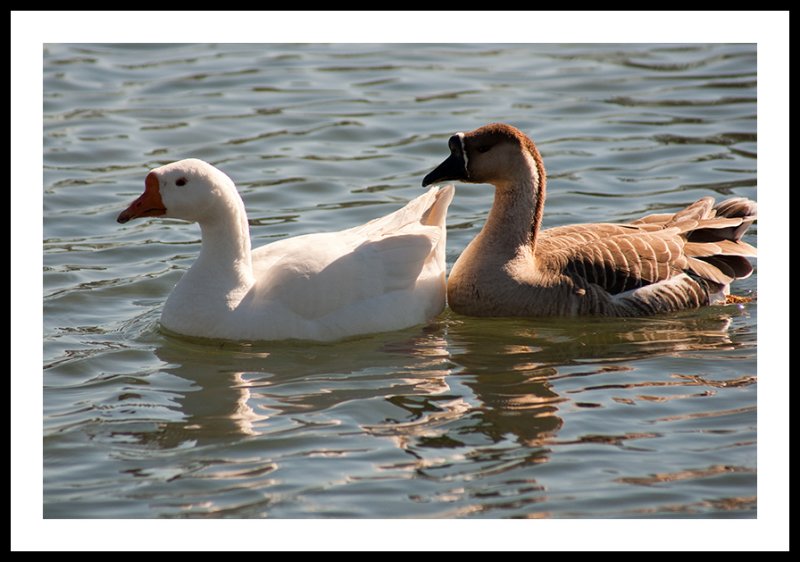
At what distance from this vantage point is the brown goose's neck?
10.6 metres

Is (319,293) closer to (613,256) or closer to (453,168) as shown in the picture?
(453,168)

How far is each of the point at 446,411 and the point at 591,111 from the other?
909cm

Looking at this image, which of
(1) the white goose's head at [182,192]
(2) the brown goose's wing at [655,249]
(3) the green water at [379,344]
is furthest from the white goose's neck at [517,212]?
(1) the white goose's head at [182,192]

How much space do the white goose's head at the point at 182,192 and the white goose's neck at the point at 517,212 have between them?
2404 mm

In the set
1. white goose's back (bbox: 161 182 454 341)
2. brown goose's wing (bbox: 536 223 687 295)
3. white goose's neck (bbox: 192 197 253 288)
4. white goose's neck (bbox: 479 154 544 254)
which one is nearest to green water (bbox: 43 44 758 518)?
white goose's back (bbox: 161 182 454 341)

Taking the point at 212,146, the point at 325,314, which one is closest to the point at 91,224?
the point at 212,146

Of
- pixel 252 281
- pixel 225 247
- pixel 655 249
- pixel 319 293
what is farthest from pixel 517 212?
pixel 225 247

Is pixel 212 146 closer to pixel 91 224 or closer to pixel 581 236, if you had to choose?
pixel 91 224

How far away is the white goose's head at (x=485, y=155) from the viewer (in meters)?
10.5

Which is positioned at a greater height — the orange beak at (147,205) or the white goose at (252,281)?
the orange beak at (147,205)

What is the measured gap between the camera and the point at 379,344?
995 centimetres

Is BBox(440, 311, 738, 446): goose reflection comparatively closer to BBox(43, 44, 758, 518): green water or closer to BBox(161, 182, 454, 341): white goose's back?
BBox(43, 44, 758, 518): green water

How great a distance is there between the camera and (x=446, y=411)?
A: 863cm

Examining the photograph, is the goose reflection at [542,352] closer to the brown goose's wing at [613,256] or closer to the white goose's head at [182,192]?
the brown goose's wing at [613,256]
